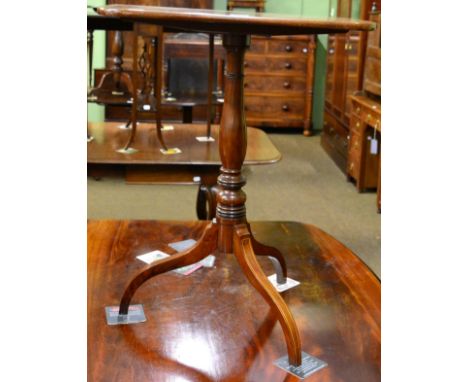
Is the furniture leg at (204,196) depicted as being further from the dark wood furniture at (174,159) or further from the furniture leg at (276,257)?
the furniture leg at (276,257)

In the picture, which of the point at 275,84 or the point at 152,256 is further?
the point at 275,84

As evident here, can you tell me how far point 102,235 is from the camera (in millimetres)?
1933

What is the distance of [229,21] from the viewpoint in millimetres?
1134

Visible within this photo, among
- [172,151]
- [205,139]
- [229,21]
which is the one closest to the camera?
[229,21]

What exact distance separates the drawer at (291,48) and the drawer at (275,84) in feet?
0.81

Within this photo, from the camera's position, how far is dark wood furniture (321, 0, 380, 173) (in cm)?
495

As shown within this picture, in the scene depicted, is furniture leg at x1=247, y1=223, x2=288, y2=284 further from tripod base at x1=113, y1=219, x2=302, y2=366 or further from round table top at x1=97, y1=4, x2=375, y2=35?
round table top at x1=97, y1=4, x2=375, y2=35

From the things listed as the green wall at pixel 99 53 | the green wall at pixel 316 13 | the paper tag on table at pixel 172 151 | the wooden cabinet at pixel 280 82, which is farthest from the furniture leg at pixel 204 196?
the green wall at pixel 316 13

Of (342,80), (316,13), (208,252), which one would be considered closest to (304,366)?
(208,252)

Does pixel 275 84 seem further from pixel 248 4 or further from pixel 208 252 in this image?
pixel 208 252

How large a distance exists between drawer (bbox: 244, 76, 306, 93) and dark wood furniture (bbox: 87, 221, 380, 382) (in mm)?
4729

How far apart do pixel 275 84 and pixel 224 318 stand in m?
5.32

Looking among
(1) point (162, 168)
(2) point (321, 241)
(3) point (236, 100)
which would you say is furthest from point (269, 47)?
(3) point (236, 100)
